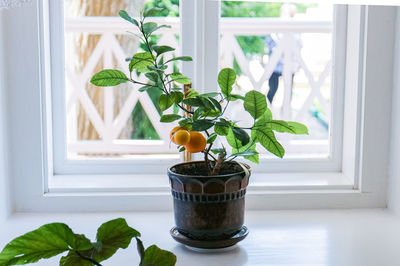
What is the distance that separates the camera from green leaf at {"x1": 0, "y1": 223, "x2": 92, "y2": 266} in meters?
0.62

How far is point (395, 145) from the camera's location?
4.95 feet

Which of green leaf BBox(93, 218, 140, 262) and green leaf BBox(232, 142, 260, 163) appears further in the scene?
green leaf BBox(232, 142, 260, 163)

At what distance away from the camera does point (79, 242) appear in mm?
649

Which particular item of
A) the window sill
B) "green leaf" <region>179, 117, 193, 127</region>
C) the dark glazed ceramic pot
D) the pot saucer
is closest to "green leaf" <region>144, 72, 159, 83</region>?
"green leaf" <region>179, 117, 193, 127</region>

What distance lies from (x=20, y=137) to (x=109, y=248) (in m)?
0.87

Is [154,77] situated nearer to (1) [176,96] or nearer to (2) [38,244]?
(1) [176,96]

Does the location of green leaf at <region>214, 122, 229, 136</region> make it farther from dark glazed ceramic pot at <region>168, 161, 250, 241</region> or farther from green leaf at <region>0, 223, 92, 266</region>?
green leaf at <region>0, 223, 92, 266</region>

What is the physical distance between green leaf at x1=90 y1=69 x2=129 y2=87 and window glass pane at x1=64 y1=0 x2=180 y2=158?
910 millimetres

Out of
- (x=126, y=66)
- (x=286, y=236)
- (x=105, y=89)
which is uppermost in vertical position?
(x=126, y=66)

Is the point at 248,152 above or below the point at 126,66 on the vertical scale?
below

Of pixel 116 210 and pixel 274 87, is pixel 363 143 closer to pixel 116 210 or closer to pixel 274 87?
pixel 116 210

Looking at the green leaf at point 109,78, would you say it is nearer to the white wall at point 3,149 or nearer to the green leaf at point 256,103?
the green leaf at point 256,103

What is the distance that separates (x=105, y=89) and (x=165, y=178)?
175 cm

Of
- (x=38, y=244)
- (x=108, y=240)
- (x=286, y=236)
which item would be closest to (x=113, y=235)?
(x=108, y=240)
